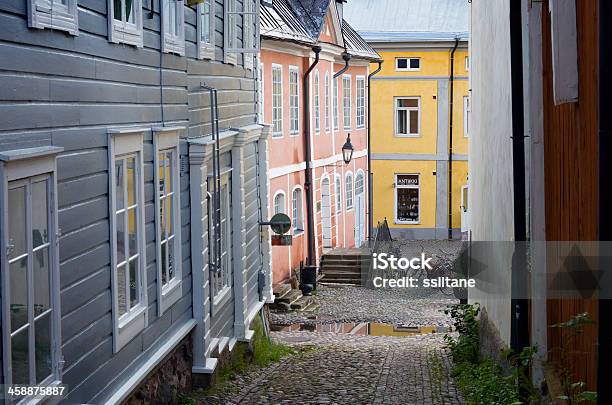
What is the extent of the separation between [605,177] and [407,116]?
112ft

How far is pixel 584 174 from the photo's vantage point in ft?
21.0

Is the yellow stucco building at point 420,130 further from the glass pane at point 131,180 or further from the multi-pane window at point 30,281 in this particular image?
the multi-pane window at point 30,281

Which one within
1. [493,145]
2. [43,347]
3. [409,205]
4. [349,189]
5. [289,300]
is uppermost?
[493,145]

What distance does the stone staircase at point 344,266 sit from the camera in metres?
27.2

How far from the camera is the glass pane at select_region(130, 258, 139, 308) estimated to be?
8.59 m

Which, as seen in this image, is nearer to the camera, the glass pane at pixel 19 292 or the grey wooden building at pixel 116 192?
the glass pane at pixel 19 292

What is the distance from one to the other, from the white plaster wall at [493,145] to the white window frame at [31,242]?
17.9ft

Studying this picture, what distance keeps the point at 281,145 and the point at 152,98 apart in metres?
15.0

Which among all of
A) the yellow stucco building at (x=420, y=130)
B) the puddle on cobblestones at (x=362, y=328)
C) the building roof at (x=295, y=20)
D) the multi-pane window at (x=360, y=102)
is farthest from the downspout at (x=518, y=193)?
the yellow stucco building at (x=420, y=130)

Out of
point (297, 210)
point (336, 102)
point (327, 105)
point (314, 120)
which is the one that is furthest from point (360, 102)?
point (297, 210)

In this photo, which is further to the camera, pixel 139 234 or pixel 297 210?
pixel 297 210

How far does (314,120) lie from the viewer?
2733 cm

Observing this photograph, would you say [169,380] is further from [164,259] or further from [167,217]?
[167,217]

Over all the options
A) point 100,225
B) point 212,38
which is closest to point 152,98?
point 100,225
